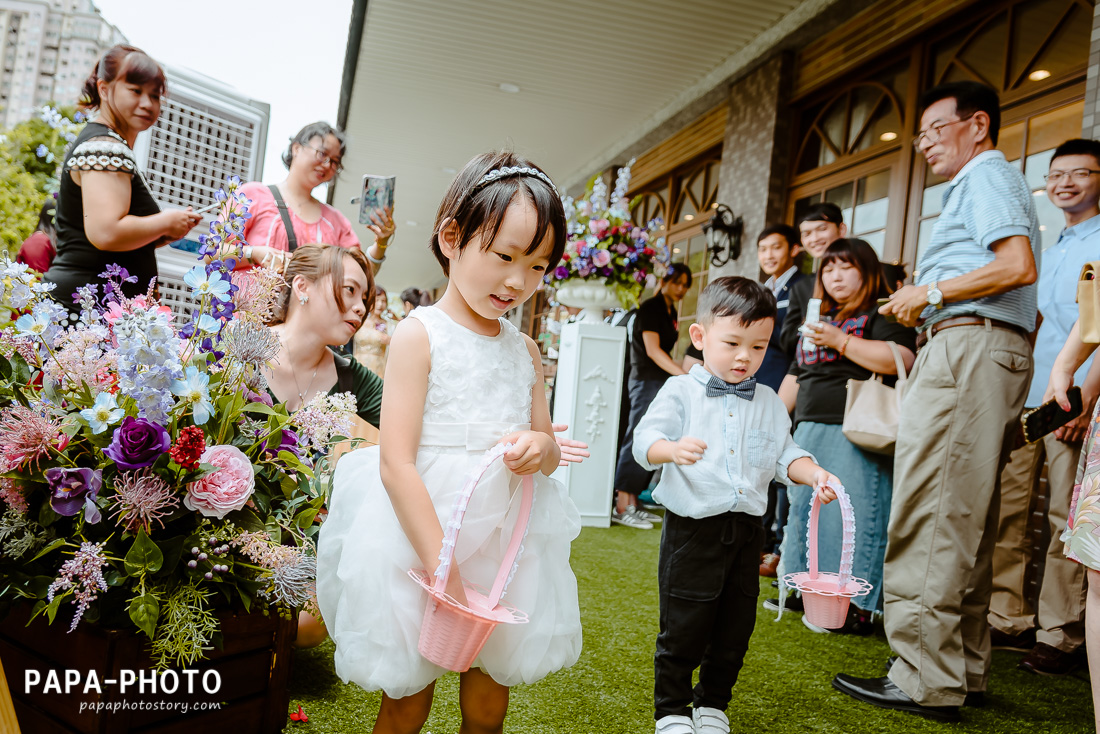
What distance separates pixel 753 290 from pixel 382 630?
121 cm

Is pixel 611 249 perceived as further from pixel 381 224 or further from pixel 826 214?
pixel 381 224

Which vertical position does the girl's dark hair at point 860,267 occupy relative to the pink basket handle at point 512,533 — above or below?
above

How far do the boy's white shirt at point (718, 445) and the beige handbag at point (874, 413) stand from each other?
2.91 ft

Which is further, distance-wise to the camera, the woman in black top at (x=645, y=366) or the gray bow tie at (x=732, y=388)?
the woman in black top at (x=645, y=366)

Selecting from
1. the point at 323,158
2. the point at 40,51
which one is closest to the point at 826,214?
the point at 323,158

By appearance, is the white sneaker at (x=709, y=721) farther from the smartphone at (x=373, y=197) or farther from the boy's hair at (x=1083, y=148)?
the boy's hair at (x=1083, y=148)

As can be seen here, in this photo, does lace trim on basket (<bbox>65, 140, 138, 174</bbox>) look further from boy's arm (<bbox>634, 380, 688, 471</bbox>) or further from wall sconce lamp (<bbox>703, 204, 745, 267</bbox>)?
wall sconce lamp (<bbox>703, 204, 745, 267</bbox>)

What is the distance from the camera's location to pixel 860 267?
2.97 m

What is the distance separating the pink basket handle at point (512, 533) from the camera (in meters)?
1.04

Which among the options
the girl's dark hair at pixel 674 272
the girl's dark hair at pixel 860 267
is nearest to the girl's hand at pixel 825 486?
the girl's dark hair at pixel 860 267

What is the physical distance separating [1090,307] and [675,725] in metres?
1.37

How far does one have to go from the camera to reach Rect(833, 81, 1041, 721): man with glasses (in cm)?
203

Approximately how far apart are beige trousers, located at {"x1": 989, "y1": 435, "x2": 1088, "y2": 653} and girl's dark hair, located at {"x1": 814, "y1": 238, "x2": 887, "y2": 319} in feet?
2.91

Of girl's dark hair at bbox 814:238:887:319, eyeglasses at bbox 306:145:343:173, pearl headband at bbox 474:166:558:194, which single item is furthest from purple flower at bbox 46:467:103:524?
girl's dark hair at bbox 814:238:887:319
